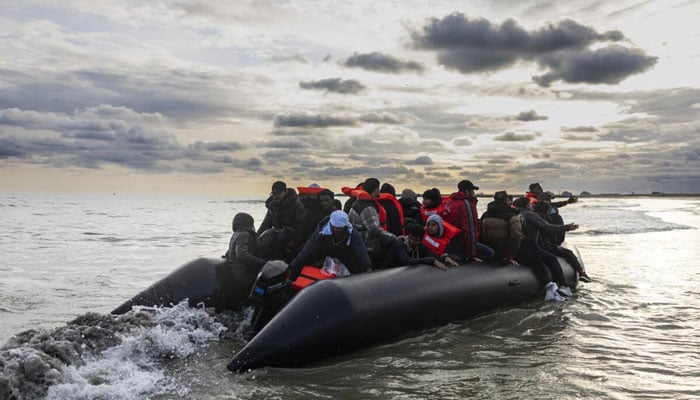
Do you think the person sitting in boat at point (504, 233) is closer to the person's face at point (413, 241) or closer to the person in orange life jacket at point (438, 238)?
the person in orange life jacket at point (438, 238)

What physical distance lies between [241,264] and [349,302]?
7.81 feet

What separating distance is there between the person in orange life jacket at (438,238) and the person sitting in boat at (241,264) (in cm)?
257

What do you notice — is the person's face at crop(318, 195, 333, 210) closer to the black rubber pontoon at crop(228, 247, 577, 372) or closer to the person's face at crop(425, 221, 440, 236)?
the person's face at crop(425, 221, 440, 236)

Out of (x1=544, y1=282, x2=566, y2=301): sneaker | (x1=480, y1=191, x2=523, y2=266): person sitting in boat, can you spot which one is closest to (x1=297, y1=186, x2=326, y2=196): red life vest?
(x1=480, y1=191, x2=523, y2=266): person sitting in boat

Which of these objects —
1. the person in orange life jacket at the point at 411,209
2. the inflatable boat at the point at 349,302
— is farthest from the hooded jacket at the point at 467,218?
the person in orange life jacket at the point at 411,209

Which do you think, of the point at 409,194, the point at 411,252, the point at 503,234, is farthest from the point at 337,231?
the point at 503,234

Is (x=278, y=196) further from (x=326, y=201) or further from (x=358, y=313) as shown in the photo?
(x=358, y=313)

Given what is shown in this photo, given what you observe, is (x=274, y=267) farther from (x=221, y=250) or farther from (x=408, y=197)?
(x=221, y=250)

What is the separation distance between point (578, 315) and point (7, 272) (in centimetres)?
1370

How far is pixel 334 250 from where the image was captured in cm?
751

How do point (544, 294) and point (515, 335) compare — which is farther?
point (544, 294)

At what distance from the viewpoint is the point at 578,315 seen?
933 centimetres

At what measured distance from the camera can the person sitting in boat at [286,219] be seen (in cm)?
884

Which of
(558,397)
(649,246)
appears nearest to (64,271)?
(558,397)
